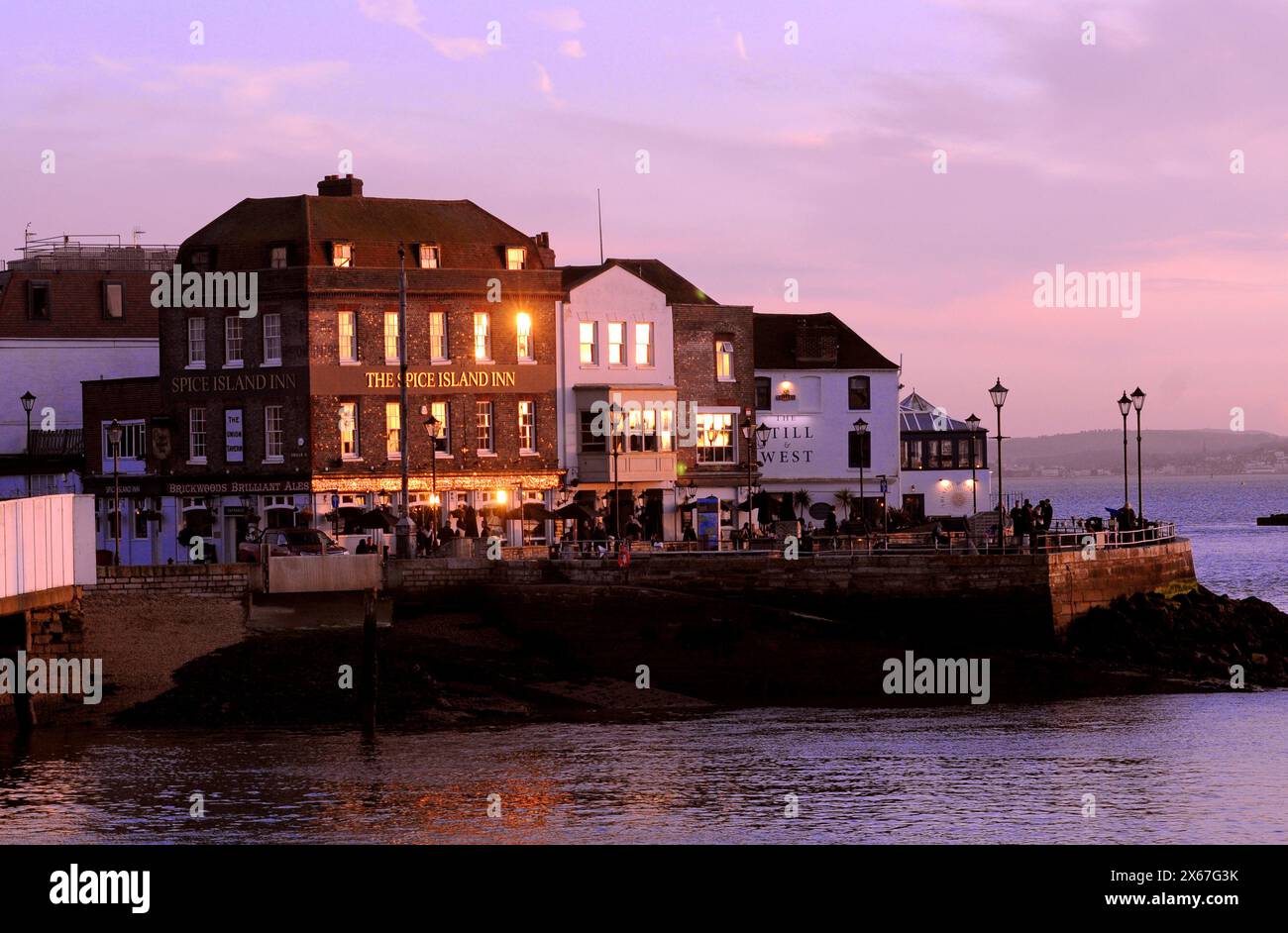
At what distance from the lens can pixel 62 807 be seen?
33094mm

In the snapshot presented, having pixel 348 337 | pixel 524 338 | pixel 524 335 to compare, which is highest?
pixel 524 335

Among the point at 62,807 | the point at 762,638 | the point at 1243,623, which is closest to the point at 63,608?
the point at 62,807

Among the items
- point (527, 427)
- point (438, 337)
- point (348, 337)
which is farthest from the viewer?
point (527, 427)

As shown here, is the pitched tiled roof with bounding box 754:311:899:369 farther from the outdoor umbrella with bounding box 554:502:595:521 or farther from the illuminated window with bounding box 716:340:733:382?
the outdoor umbrella with bounding box 554:502:595:521

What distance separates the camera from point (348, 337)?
217 feet

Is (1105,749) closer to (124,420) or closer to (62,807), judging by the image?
(62,807)

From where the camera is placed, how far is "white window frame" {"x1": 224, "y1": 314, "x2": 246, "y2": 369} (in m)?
66.5

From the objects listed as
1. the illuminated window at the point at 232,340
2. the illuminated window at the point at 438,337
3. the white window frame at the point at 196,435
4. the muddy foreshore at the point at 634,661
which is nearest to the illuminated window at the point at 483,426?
the illuminated window at the point at 438,337

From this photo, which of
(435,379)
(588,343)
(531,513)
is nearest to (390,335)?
(435,379)

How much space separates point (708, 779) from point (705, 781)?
0.75 feet

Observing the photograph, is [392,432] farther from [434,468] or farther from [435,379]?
[434,468]

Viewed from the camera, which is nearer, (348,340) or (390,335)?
(348,340)

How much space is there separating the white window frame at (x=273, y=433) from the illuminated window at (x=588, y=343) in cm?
1171

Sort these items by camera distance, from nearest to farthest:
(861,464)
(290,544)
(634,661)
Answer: (634,661) < (290,544) < (861,464)
